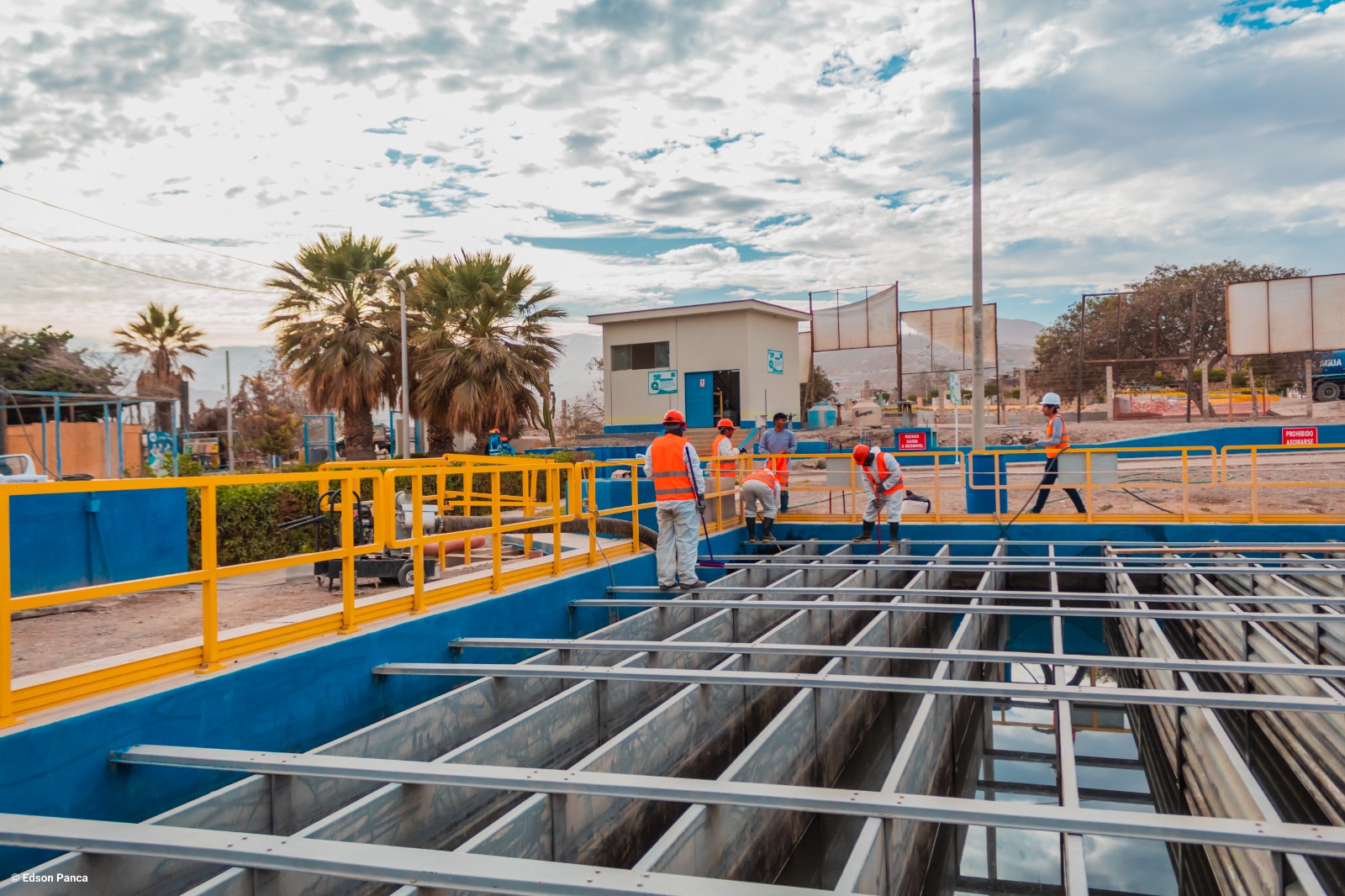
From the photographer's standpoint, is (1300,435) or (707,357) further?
(707,357)

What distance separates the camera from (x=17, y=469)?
1288 centimetres

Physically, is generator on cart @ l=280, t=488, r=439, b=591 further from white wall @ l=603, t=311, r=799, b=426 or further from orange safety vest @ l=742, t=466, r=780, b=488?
white wall @ l=603, t=311, r=799, b=426

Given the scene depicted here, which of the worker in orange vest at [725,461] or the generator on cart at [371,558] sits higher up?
the worker in orange vest at [725,461]

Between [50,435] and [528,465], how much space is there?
21.8 metres

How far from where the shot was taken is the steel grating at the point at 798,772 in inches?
146

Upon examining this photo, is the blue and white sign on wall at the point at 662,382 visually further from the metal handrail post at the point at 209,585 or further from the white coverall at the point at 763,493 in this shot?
the metal handrail post at the point at 209,585

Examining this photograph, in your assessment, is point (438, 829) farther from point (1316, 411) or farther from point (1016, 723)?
point (1316, 411)

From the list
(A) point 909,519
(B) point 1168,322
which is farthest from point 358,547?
(B) point 1168,322

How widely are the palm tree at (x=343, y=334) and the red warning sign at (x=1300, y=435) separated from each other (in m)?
23.7

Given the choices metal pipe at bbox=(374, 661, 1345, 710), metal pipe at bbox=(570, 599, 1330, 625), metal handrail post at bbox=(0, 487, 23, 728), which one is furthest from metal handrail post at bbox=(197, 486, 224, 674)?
metal pipe at bbox=(570, 599, 1330, 625)

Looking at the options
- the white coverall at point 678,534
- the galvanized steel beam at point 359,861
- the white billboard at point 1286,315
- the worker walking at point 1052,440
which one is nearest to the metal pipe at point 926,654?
the white coverall at point 678,534

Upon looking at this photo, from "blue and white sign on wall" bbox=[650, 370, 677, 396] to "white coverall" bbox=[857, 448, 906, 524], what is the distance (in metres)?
19.4

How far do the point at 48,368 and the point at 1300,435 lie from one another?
105 ft

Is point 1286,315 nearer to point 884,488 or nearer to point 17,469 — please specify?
point 884,488
